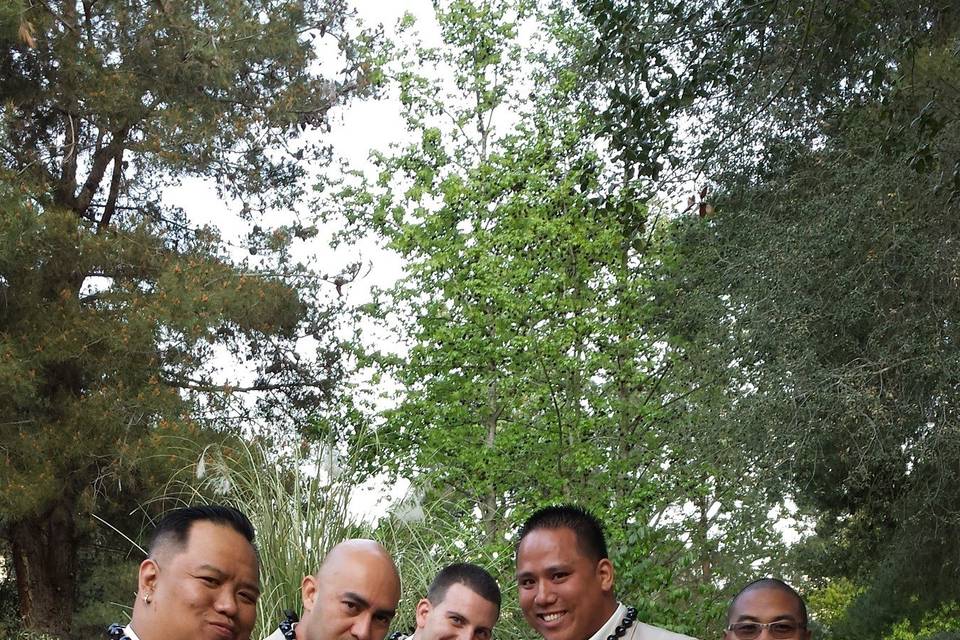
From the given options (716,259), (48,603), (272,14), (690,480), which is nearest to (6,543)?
(48,603)

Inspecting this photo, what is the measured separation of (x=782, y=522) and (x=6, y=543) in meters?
17.0

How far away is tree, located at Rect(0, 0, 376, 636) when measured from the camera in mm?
14797

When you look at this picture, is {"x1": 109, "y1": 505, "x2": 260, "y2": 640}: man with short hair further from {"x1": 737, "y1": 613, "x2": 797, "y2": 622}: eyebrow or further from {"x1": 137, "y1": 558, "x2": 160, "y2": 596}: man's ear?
{"x1": 737, "y1": 613, "x2": 797, "y2": 622}: eyebrow

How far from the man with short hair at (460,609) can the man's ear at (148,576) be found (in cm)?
132

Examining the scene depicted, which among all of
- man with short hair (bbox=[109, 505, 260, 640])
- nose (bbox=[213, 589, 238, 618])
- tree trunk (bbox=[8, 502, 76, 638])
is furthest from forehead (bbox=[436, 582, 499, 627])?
tree trunk (bbox=[8, 502, 76, 638])

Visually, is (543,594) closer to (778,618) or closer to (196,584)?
(778,618)

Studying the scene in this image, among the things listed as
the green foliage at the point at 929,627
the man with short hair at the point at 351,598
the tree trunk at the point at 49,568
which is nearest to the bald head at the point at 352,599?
the man with short hair at the point at 351,598

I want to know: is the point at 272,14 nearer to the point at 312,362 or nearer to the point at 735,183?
the point at 312,362

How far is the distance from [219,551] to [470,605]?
134cm

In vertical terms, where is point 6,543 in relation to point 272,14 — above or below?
below

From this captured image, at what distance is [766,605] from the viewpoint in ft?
12.2

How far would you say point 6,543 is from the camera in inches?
728

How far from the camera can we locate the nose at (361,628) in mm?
3436

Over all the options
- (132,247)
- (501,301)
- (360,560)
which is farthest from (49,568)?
(360,560)
